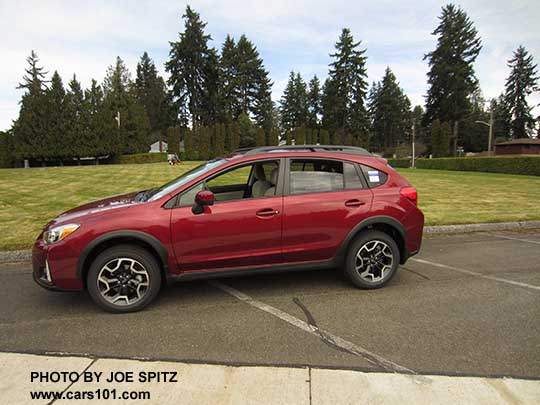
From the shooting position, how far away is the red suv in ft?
11.0

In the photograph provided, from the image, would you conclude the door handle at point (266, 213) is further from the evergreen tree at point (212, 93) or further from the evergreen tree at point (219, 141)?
the evergreen tree at point (212, 93)

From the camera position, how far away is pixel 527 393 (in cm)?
225

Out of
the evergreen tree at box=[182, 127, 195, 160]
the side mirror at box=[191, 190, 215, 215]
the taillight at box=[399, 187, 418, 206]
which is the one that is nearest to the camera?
the side mirror at box=[191, 190, 215, 215]

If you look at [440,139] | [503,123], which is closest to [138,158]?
[440,139]

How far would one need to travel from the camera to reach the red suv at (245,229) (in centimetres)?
335

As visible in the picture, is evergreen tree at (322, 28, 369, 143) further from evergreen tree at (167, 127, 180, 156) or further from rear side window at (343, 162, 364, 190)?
rear side window at (343, 162, 364, 190)

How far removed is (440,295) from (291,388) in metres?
2.45

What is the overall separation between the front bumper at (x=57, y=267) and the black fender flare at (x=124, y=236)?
59 mm

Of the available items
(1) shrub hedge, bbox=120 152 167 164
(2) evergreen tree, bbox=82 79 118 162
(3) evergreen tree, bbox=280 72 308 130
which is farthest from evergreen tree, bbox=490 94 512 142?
(2) evergreen tree, bbox=82 79 118 162

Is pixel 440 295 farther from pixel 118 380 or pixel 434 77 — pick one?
pixel 434 77

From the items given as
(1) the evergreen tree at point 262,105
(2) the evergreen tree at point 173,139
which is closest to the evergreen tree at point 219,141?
(2) the evergreen tree at point 173,139

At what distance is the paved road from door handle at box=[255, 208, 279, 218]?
991mm

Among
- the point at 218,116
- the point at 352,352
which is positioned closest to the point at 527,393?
the point at 352,352

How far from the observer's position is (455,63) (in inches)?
2114
